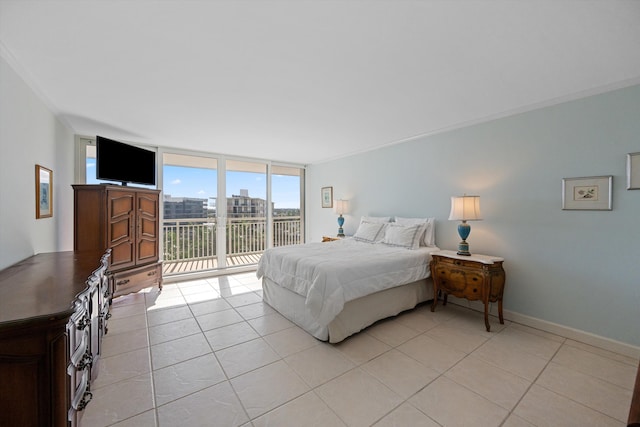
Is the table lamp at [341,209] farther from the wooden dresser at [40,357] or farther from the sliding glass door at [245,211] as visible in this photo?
the wooden dresser at [40,357]

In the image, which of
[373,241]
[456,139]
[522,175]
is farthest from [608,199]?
[373,241]

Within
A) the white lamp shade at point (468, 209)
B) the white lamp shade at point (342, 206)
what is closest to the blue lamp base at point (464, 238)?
the white lamp shade at point (468, 209)

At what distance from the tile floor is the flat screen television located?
1.86 m

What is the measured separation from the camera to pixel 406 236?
11.5 feet

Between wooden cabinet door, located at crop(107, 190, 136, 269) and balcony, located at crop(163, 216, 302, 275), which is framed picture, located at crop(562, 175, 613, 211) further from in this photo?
wooden cabinet door, located at crop(107, 190, 136, 269)

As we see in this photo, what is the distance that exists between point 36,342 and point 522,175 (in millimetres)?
4029

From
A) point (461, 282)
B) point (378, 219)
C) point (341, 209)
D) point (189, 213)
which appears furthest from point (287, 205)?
point (461, 282)

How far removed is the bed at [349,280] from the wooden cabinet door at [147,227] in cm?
177

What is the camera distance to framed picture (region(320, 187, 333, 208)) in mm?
5570

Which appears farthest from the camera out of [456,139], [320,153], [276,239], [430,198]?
[276,239]

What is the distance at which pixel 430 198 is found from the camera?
12.2ft

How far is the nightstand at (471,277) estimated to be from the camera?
2.64 meters

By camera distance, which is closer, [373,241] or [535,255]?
[535,255]

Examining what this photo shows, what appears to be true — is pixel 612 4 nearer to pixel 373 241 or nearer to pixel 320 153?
pixel 373 241
